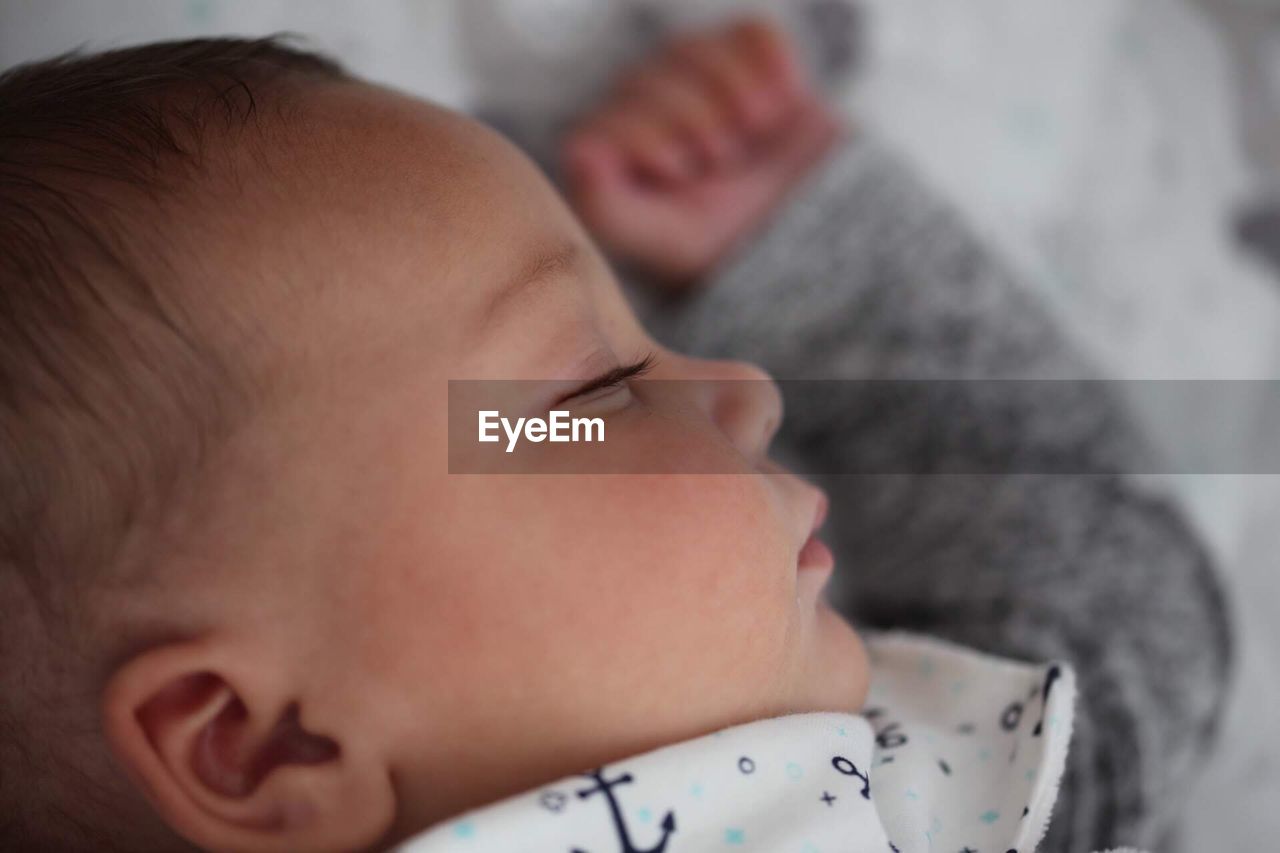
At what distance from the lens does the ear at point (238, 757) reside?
1.85ft

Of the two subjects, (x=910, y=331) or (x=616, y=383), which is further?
(x=910, y=331)

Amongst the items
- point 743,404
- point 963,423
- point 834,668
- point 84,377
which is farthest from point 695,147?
point 84,377

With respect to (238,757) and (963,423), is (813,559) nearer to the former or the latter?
(238,757)

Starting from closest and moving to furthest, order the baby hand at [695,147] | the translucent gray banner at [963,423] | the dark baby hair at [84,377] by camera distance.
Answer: the dark baby hair at [84,377]
the translucent gray banner at [963,423]
the baby hand at [695,147]

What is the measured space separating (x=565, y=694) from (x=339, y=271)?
25cm

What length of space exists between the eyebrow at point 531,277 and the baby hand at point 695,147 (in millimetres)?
530

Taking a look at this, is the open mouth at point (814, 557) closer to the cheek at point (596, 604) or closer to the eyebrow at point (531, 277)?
the cheek at point (596, 604)

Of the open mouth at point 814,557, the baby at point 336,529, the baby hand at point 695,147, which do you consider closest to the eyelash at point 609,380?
the baby at point 336,529

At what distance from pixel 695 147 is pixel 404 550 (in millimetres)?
778

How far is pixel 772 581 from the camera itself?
25.4 inches

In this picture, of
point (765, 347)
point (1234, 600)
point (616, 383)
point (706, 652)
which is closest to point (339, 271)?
point (616, 383)

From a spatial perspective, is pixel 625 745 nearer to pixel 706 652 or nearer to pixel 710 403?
pixel 706 652

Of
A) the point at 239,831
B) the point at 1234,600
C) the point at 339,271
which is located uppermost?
the point at 339,271

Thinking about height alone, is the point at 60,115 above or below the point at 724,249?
above
